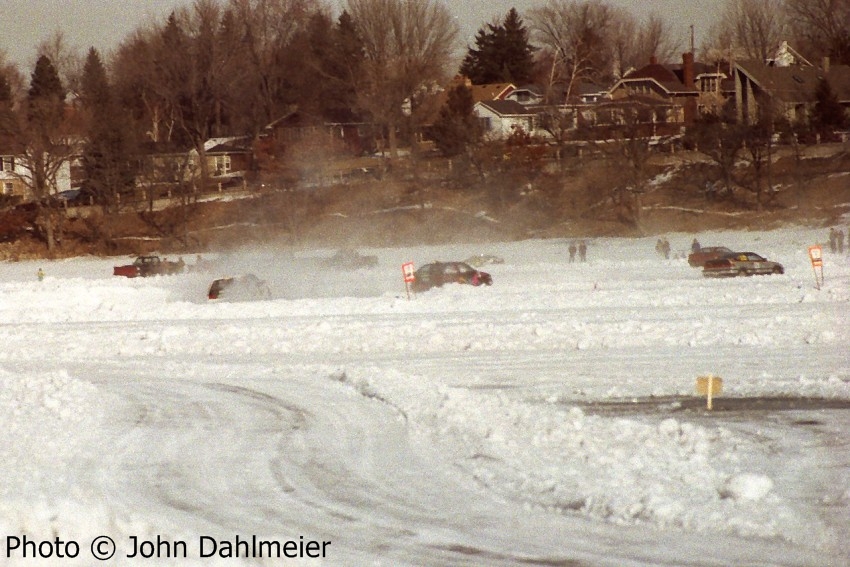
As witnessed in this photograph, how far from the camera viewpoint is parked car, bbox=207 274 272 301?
37.1m

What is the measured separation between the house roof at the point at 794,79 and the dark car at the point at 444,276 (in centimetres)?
5659

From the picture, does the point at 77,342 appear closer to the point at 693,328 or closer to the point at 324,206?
the point at 693,328

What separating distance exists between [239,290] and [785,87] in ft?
219

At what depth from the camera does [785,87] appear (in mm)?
90125

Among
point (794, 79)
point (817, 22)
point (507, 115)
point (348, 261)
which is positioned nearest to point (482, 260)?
point (348, 261)

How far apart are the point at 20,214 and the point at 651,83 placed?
62.1 metres

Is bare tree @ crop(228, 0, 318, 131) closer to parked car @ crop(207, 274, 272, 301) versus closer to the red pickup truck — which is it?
the red pickup truck

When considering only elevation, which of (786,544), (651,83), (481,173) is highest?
(651,83)

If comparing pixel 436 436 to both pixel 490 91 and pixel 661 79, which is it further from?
pixel 490 91

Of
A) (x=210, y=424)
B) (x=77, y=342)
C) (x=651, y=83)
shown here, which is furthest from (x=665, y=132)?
(x=210, y=424)

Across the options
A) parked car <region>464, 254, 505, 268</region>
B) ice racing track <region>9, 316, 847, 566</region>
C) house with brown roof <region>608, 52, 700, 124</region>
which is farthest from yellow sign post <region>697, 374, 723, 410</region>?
house with brown roof <region>608, 52, 700, 124</region>

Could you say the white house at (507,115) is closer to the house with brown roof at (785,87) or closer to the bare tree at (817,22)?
the house with brown roof at (785,87)

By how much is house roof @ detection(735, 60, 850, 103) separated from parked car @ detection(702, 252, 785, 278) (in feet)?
171

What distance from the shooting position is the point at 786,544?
30.0 feet
